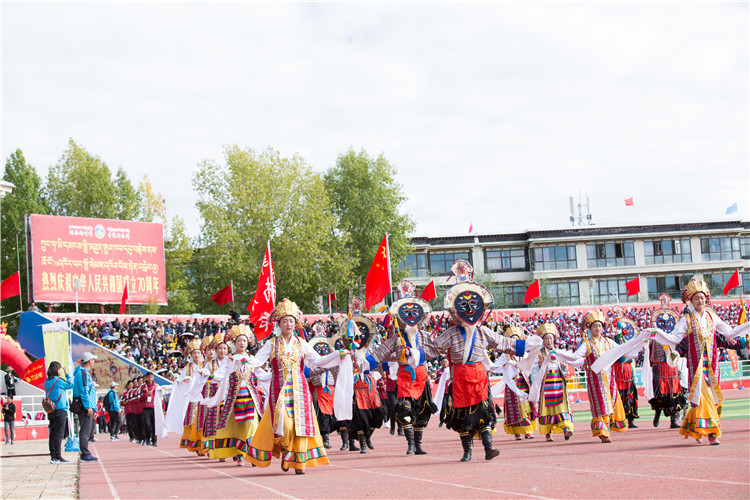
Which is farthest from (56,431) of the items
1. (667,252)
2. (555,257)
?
(667,252)

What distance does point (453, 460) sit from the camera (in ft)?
35.2

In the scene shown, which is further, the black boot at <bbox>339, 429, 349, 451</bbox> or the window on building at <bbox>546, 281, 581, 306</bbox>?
the window on building at <bbox>546, 281, 581, 306</bbox>

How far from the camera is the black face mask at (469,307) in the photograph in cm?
1040

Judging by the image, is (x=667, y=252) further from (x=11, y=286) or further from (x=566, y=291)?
(x=11, y=286)

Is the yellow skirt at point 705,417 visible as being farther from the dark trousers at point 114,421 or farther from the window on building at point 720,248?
the window on building at point 720,248

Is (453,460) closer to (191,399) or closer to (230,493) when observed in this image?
(230,493)

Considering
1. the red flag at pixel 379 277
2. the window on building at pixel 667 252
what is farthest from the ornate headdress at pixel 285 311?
the window on building at pixel 667 252

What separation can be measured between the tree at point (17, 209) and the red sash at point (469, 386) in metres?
42.7

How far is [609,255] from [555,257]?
3973 millimetres

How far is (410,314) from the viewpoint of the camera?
12242 mm

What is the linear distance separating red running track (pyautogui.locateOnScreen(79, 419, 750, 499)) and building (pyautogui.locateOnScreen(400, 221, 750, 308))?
4719 centimetres

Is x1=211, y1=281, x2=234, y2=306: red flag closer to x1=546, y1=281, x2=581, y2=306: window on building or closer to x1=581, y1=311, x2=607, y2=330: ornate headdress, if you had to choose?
x1=546, y1=281, x2=581, y2=306: window on building

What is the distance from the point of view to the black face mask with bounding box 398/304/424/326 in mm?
12227

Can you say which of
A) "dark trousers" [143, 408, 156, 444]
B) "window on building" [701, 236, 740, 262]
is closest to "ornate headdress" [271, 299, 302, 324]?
"dark trousers" [143, 408, 156, 444]
